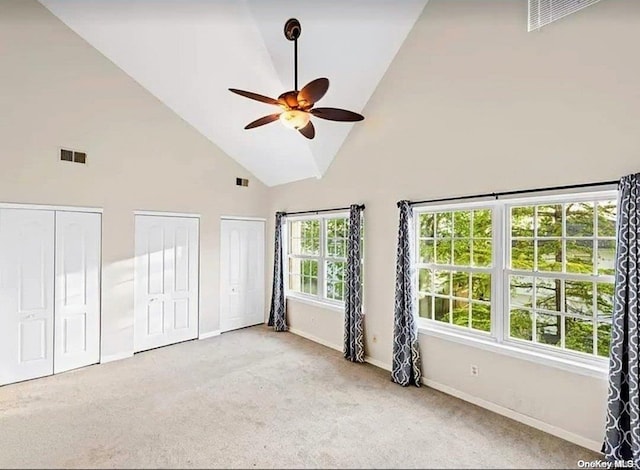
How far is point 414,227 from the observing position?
12.9 feet

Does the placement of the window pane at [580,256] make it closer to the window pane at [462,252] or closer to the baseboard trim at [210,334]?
the window pane at [462,252]

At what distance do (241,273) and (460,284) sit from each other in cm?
385

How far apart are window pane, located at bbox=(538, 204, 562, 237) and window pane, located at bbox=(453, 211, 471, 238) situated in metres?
0.66

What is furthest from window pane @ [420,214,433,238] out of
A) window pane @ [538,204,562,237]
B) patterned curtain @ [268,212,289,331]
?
patterned curtain @ [268,212,289,331]

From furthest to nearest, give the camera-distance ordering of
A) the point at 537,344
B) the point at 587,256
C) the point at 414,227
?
the point at 414,227, the point at 537,344, the point at 587,256

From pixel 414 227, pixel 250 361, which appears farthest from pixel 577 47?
pixel 250 361

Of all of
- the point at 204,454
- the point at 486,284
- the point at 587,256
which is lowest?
the point at 204,454

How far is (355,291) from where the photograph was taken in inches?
177

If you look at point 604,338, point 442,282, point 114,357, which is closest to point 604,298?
point 604,338

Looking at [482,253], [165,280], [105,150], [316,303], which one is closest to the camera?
[482,253]

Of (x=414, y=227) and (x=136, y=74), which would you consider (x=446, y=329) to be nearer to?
(x=414, y=227)

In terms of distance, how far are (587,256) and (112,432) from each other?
170 inches

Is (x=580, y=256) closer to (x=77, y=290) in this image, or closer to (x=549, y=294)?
(x=549, y=294)

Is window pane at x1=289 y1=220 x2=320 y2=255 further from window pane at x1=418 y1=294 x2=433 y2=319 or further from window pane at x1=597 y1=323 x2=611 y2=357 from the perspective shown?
window pane at x1=597 y1=323 x2=611 y2=357
